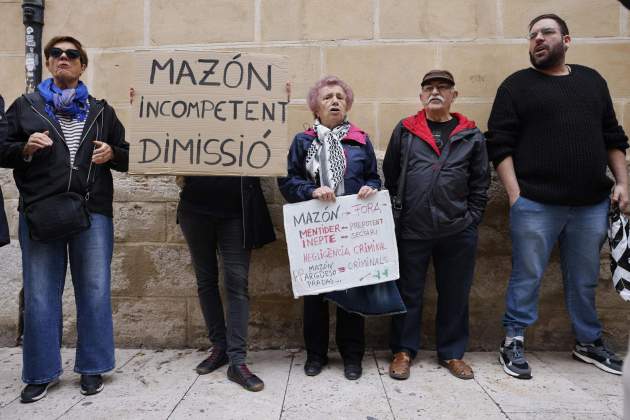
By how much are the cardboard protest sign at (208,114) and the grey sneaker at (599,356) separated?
2362 mm

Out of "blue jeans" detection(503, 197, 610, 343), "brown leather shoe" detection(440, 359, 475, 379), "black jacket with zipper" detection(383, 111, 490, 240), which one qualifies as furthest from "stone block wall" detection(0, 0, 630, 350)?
"black jacket with zipper" detection(383, 111, 490, 240)

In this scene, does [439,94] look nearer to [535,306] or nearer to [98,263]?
[535,306]

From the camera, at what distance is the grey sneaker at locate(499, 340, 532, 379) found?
295 centimetres

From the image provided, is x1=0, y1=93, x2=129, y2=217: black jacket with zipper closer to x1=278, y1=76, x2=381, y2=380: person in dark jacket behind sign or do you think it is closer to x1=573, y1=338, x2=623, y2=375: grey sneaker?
x1=278, y1=76, x2=381, y2=380: person in dark jacket behind sign

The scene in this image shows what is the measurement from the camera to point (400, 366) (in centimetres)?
295

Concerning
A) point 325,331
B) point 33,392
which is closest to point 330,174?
point 325,331

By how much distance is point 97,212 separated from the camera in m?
2.77

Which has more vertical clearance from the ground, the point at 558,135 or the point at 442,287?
the point at 558,135

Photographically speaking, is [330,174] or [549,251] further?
[549,251]

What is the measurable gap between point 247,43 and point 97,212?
5.39 ft

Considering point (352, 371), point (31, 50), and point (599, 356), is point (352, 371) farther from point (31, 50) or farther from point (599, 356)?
point (31, 50)

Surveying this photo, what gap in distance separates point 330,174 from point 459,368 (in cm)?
144

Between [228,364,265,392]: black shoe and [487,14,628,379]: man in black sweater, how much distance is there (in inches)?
61.3

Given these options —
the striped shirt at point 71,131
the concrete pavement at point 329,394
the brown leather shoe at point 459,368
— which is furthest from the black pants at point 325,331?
the striped shirt at point 71,131
